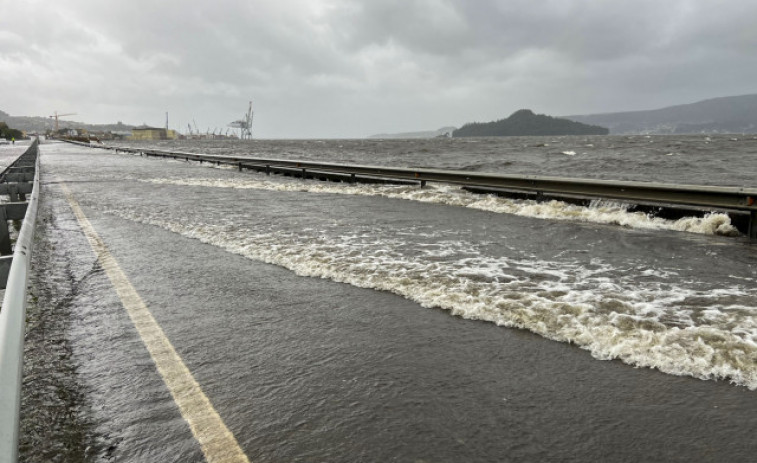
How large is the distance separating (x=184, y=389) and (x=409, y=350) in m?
1.70

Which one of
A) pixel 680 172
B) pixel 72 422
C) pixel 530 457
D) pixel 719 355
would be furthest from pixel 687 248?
pixel 680 172

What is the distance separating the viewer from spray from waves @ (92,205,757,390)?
12.2 ft

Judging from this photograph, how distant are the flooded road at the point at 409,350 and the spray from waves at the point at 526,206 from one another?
50.3 inches

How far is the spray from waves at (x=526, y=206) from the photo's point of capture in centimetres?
919

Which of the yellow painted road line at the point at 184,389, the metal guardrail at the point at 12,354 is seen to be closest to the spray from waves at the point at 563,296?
the yellow painted road line at the point at 184,389

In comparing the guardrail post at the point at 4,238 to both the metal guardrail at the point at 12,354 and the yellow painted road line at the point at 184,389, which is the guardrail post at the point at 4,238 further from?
the metal guardrail at the point at 12,354

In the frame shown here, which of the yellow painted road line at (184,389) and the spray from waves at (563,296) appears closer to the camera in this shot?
the yellow painted road line at (184,389)

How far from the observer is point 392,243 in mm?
7969

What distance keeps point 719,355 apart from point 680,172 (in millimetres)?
26187

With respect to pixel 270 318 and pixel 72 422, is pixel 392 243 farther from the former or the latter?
pixel 72 422

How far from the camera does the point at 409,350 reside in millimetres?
3834

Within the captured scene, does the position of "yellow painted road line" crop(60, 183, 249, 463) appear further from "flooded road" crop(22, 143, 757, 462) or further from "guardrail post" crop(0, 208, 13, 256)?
"guardrail post" crop(0, 208, 13, 256)

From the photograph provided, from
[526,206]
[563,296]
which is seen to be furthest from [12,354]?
[526,206]

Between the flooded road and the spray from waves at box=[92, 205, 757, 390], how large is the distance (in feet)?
0.09
